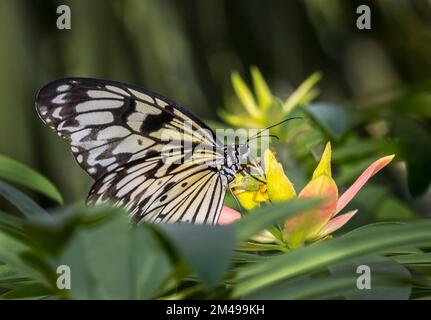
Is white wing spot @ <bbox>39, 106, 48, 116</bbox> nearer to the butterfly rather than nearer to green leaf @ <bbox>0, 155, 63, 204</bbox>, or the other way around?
the butterfly

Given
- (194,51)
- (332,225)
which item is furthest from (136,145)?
(194,51)

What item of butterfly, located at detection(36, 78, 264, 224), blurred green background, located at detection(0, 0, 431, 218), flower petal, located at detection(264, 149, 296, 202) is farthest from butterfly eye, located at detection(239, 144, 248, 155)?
blurred green background, located at detection(0, 0, 431, 218)

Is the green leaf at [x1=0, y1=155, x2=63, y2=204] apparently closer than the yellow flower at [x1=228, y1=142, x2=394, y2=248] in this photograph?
Result: No

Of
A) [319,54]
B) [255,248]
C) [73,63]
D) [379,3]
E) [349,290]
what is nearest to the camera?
[349,290]

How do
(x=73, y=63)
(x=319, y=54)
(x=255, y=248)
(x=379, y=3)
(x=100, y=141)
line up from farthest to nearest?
(x=319, y=54) → (x=379, y=3) → (x=73, y=63) → (x=100, y=141) → (x=255, y=248)

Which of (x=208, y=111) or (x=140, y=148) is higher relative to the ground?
(x=208, y=111)
